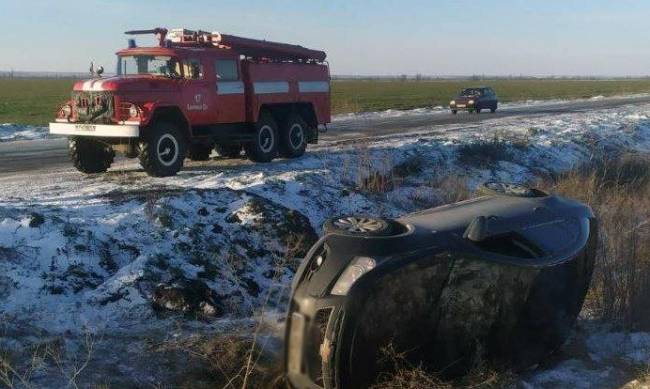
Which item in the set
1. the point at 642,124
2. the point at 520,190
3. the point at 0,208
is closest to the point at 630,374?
the point at 520,190

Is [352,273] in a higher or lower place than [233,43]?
lower

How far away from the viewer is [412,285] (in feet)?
14.3

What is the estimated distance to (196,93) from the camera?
11.6m

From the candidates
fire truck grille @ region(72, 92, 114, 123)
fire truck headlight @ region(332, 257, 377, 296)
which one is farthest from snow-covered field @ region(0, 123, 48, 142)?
fire truck headlight @ region(332, 257, 377, 296)

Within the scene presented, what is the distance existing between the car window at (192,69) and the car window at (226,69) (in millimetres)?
447

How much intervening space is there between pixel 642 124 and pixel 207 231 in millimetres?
21883

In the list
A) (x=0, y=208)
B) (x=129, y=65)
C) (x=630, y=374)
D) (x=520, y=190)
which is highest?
(x=129, y=65)

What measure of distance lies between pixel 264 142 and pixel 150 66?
2.75 metres

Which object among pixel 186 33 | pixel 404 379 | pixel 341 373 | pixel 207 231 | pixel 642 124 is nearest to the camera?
pixel 341 373

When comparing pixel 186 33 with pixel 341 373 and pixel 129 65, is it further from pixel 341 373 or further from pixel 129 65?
pixel 341 373

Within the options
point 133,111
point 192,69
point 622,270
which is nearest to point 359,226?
point 622,270

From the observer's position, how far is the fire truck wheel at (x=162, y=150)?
10.7m

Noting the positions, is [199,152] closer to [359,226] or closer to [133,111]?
[133,111]

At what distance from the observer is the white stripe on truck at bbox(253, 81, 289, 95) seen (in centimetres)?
Result: 1288
